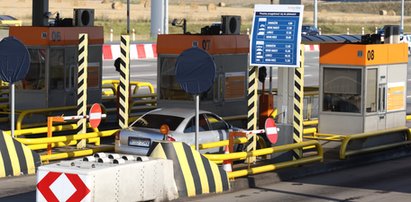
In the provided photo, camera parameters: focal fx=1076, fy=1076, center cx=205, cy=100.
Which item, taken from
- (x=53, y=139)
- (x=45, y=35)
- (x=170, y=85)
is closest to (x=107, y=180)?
(x=53, y=139)

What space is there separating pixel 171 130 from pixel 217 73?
511 cm

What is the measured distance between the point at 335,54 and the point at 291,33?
10.3 ft

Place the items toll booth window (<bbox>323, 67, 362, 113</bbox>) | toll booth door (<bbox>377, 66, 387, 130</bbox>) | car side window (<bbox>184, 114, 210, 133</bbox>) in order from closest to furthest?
car side window (<bbox>184, 114, 210, 133</bbox>) < toll booth window (<bbox>323, 67, 362, 113</bbox>) < toll booth door (<bbox>377, 66, 387, 130</bbox>)

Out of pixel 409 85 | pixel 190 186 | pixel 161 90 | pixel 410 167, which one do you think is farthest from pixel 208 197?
pixel 409 85

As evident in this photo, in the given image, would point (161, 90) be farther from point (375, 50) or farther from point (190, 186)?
point (190, 186)

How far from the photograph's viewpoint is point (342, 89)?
24172mm

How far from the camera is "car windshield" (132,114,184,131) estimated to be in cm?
2136

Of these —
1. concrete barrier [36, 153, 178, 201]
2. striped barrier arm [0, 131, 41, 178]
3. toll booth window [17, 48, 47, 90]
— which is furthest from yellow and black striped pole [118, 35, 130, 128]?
concrete barrier [36, 153, 178, 201]

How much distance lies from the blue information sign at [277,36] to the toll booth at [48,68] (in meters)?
7.26

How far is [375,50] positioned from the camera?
24219 mm

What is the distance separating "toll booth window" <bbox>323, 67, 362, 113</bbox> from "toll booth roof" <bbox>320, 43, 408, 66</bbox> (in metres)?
0.21

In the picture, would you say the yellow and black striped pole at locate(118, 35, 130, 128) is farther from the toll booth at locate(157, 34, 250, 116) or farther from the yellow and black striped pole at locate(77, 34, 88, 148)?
the toll booth at locate(157, 34, 250, 116)

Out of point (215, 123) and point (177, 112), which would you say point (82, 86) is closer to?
point (177, 112)

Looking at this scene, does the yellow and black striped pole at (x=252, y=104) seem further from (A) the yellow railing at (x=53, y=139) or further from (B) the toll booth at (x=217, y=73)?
(B) the toll booth at (x=217, y=73)
